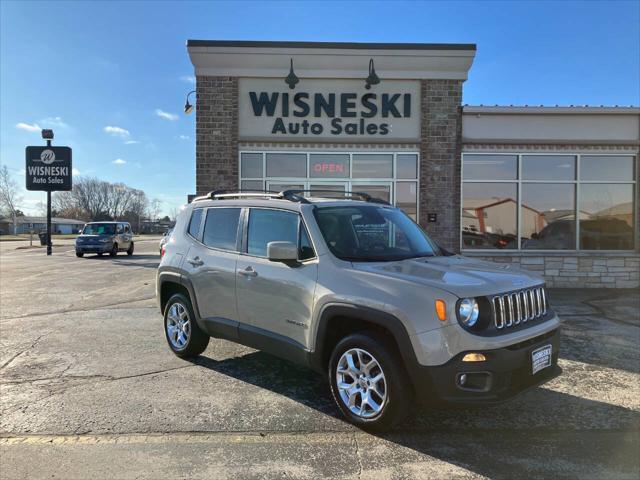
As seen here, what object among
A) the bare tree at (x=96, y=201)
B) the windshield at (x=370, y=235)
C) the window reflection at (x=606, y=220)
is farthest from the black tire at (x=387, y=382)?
the bare tree at (x=96, y=201)

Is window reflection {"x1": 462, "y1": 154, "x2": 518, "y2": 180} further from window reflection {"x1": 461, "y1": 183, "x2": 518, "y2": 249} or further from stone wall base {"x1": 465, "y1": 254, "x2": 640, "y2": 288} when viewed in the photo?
stone wall base {"x1": 465, "y1": 254, "x2": 640, "y2": 288}

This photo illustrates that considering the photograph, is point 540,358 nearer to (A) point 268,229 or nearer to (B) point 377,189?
(A) point 268,229

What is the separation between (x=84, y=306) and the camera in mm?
9148

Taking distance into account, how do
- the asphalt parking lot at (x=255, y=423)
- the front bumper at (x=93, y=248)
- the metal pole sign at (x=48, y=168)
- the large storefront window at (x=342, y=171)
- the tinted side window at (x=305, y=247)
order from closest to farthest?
the asphalt parking lot at (x=255, y=423) < the tinted side window at (x=305, y=247) < the large storefront window at (x=342, y=171) < the front bumper at (x=93, y=248) < the metal pole sign at (x=48, y=168)

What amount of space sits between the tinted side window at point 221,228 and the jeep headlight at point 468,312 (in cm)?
246

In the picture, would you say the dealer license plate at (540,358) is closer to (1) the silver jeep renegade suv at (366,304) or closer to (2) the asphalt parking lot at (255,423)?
(1) the silver jeep renegade suv at (366,304)

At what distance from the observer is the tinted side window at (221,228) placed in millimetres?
4973

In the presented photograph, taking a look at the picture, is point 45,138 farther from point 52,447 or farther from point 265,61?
point 52,447

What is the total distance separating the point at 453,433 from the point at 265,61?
9586mm

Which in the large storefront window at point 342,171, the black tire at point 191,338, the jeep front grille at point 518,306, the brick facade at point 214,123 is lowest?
the black tire at point 191,338

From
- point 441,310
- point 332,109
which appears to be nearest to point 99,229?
Answer: point 332,109

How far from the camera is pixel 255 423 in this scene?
12.7 ft

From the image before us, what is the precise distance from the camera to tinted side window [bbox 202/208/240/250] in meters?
4.97

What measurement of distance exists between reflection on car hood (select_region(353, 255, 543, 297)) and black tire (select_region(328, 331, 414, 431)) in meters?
0.53
